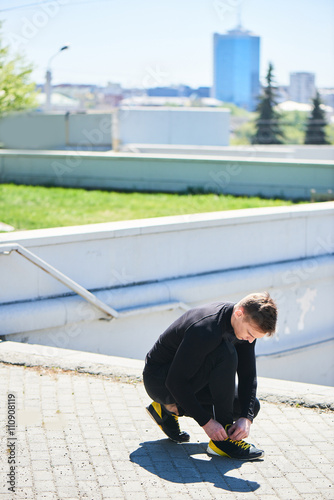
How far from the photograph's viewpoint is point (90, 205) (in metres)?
10.9

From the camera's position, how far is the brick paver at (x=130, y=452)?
328 centimetres

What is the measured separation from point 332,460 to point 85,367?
6.58ft

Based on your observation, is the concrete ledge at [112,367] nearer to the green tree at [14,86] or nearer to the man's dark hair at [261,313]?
the man's dark hair at [261,313]

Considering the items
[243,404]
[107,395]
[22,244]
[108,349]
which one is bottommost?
[108,349]

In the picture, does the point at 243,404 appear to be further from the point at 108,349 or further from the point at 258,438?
the point at 108,349

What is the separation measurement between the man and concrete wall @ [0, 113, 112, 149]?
55.1 ft

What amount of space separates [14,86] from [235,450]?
69.0 feet

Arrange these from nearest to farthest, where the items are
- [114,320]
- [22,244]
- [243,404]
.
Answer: [243,404] → [22,244] → [114,320]

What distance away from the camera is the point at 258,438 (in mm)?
4031

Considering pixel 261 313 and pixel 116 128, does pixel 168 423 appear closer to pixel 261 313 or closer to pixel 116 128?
pixel 261 313

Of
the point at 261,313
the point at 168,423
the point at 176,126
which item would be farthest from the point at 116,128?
the point at 261,313

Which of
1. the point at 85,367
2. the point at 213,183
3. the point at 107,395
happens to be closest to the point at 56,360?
the point at 85,367

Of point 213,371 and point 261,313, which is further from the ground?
point 261,313

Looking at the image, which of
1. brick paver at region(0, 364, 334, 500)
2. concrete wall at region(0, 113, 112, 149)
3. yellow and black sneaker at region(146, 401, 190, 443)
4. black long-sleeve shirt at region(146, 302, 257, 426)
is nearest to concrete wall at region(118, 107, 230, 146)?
concrete wall at region(0, 113, 112, 149)
